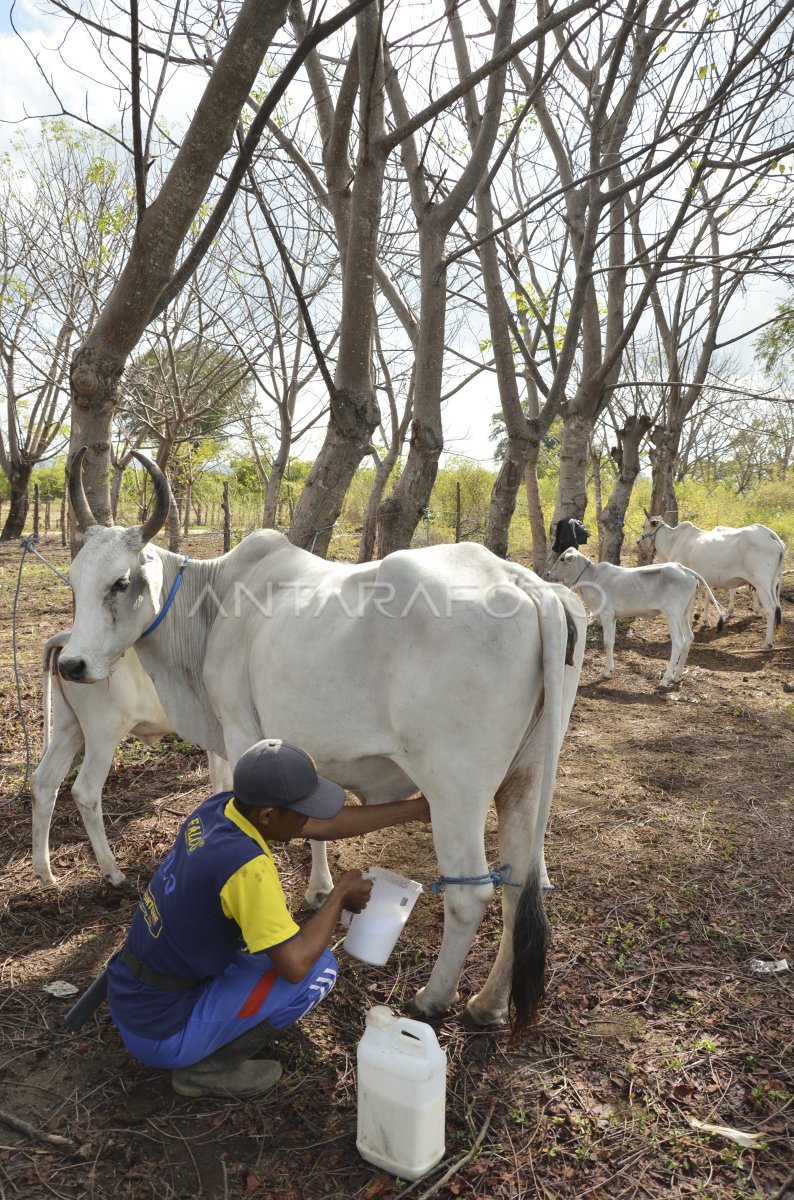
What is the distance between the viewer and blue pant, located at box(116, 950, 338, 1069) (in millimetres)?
2250

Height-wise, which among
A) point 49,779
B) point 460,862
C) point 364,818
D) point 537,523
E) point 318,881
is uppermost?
point 537,523

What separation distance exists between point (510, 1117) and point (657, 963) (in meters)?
1.02

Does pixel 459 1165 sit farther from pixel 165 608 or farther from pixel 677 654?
pixel 677 654

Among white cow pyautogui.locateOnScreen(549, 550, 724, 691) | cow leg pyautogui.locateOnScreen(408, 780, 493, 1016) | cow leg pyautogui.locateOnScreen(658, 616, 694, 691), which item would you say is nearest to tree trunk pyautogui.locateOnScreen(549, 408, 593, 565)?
white cow pyautogui.locateOnScreen(549, 550, 724, 691)

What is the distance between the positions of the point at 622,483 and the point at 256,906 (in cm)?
1012

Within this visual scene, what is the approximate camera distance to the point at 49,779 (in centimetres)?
361

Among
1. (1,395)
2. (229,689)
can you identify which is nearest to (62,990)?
(229,689)

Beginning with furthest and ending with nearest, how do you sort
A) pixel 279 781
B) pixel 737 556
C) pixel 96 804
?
pixel 737 556, pixel 96 804, pixel 279 781

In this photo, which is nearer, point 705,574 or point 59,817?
point 59,817

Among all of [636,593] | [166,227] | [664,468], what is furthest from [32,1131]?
[664,468]

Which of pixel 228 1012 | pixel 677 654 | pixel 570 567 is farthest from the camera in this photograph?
pixel 570 567

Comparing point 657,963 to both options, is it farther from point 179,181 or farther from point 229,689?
point 179,181

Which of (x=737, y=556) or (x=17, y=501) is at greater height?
(x=17, y=501)

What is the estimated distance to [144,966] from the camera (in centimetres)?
227
